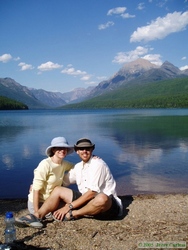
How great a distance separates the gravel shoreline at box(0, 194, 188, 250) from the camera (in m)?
5.66

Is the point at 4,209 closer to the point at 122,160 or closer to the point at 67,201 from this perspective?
the point at 67,201

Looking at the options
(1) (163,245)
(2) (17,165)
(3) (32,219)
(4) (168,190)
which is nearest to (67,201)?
(3) (32,219)

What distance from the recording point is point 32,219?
653 cm

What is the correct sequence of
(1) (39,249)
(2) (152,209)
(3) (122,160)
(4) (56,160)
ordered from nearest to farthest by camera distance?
(1) (39,249)
(4) (56,160)
(2) (152,209)
(3) (122,160)

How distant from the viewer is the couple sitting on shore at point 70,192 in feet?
21.7

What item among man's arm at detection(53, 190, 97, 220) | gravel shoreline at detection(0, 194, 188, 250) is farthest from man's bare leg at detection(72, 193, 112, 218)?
gravel shoreline at detection(0, 194, 188, 250)

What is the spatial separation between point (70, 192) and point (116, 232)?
58.6 inches

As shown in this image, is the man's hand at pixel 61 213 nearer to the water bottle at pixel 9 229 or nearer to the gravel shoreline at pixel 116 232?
the gravel shoreline at pixel 116 232

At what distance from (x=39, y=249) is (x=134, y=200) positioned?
181 inches

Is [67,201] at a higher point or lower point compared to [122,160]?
higher

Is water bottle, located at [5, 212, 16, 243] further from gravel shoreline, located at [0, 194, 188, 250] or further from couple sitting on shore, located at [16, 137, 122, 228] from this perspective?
couple sitting on shore, located at [16, 137, 122, 228]

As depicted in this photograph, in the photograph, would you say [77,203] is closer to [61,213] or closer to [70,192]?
[70,192]

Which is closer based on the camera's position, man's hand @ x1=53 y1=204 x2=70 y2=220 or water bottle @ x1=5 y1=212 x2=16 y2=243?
water bottle @ x1=5 y1=212 x2=16 y2=243

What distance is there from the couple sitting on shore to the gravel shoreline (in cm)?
25
